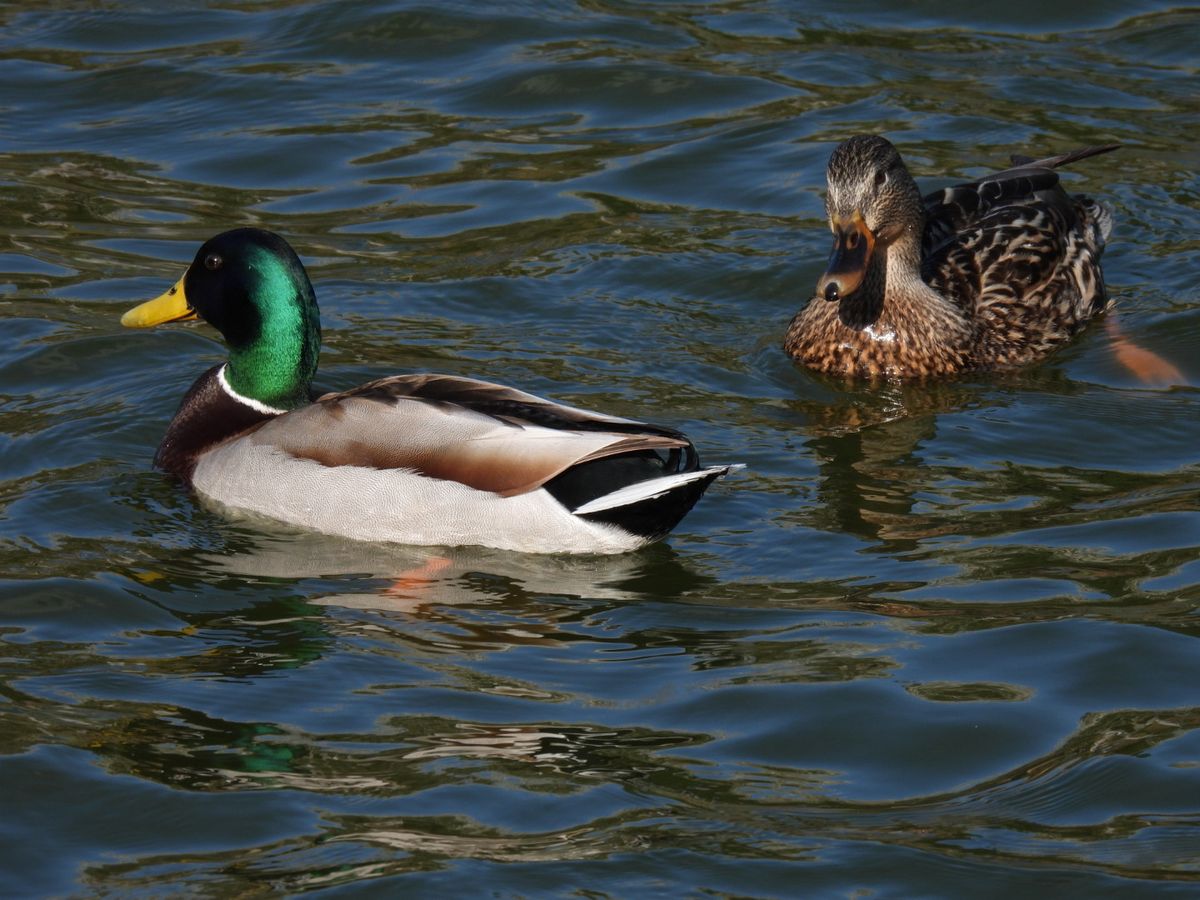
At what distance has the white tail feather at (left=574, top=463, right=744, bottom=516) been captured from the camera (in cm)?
690

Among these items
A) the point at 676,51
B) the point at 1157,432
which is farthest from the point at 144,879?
the point at 676,51

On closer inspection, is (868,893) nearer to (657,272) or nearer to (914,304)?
(914,304)

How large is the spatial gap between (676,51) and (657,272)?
3.35m

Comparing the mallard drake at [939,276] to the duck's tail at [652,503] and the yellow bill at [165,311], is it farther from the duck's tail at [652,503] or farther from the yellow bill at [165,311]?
the yellow bill at [165,311]

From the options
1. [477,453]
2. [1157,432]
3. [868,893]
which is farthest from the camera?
[1157,432]

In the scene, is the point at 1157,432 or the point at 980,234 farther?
the point at 980,234

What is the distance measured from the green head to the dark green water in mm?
615

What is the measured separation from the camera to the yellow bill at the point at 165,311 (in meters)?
8.22

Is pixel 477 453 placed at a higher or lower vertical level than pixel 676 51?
lower

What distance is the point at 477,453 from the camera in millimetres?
7242

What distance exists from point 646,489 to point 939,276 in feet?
10.8

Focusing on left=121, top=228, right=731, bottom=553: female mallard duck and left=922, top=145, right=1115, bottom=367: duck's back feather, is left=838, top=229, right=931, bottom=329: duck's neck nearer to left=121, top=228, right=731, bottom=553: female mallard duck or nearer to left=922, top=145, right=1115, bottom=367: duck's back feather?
left=922, top=145, right=1115, bottom=367: duck's back feather

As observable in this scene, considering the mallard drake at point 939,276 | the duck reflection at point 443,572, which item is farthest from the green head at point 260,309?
the mallard drake at point 939,276

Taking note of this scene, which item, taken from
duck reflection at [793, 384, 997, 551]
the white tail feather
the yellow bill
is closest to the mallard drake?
duck reflection at [793, 384, 997, 551]
